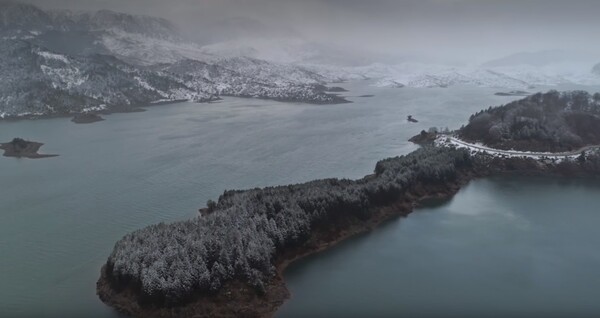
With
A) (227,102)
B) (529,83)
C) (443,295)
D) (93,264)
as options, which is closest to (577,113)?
(443,295)

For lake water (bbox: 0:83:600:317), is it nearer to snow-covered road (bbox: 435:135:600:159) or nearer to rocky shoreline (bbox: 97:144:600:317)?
rocky shoreline (bbox: 97:144:600:317)

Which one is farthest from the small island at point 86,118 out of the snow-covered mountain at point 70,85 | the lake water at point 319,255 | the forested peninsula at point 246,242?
the forested peninsula at point 246,242

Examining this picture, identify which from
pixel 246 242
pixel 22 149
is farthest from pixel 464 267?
pixel 22 149

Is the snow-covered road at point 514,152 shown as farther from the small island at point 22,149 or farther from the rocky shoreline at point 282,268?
the small island at point 22,149

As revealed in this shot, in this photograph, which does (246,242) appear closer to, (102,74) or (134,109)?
(134,109)

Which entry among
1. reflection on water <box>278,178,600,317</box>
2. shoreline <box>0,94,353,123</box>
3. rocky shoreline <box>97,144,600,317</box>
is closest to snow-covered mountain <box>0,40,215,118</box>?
shoreline <box>0,94,353,123</box>
